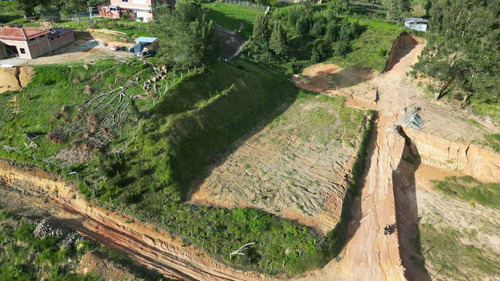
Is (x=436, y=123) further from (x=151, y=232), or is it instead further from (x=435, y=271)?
(x=151, y=232)

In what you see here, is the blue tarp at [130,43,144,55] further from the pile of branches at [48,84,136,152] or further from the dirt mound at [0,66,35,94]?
the dirt mound at [0,66,35,94]

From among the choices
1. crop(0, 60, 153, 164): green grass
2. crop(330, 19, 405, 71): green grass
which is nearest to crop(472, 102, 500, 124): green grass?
crop(330, 19, 405, 71): green grass

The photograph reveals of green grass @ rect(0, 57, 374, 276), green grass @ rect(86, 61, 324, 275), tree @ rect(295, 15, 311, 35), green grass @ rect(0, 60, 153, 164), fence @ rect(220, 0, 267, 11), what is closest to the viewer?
green grass @ rect(86, 61, 324, 275)

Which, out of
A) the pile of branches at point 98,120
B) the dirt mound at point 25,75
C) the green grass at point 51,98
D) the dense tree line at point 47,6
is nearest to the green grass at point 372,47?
the green grass at point 51,98

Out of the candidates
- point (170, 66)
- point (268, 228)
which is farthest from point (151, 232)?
point (170, 66)

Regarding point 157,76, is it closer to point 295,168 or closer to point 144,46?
point 144,46
